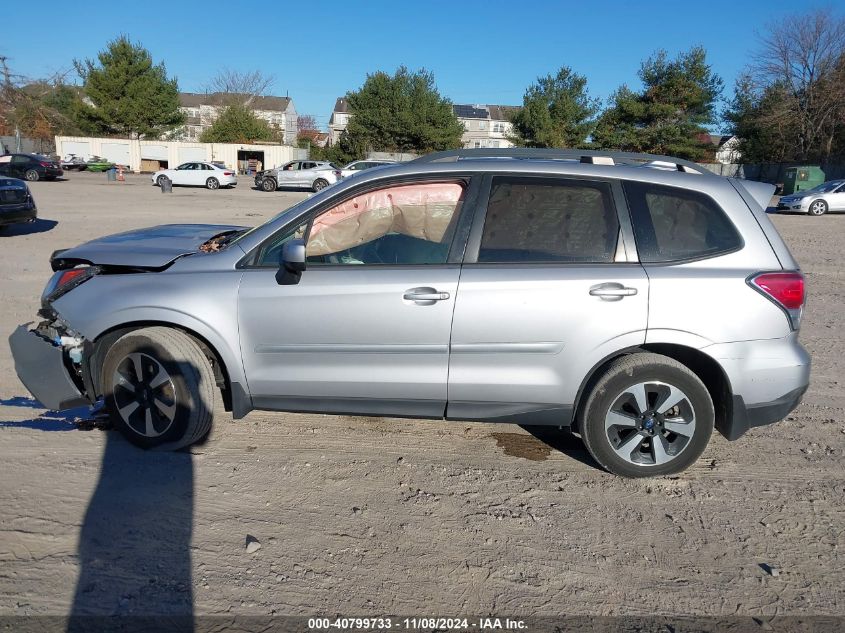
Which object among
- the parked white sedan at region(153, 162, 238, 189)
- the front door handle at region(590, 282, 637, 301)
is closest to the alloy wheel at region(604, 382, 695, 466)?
the front door handle at region(590, 282, 637, 301)

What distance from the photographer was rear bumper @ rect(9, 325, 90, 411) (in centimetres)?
379

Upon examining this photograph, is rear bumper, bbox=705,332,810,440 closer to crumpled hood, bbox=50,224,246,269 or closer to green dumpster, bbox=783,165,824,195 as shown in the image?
crumpled hood, bbox=50,224,246,269

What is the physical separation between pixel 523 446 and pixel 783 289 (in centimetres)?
182

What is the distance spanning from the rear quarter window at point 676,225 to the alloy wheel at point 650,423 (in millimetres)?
772

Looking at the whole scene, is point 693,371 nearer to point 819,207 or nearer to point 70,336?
point 70,336

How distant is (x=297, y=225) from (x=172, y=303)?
2.89ft

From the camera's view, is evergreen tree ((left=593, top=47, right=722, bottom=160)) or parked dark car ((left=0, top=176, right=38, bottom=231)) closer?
parked dark car ((left=0, top=176, right=38, bottom=231))

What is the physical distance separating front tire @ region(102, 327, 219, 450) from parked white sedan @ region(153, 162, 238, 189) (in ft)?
108

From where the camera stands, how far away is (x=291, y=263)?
3.36 metres

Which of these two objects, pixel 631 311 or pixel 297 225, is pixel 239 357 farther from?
pixel 631 311

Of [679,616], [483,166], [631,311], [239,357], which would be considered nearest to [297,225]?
[239,357]

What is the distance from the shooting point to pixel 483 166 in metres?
3.62

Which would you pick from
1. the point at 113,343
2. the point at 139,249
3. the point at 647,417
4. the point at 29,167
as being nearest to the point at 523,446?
the point at 647,417

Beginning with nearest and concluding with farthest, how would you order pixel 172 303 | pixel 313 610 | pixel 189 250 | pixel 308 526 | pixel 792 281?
pixel 313 610 < pixel 308 526 < pixel 792 281 < pixel 172 303 < pixel 189 250
